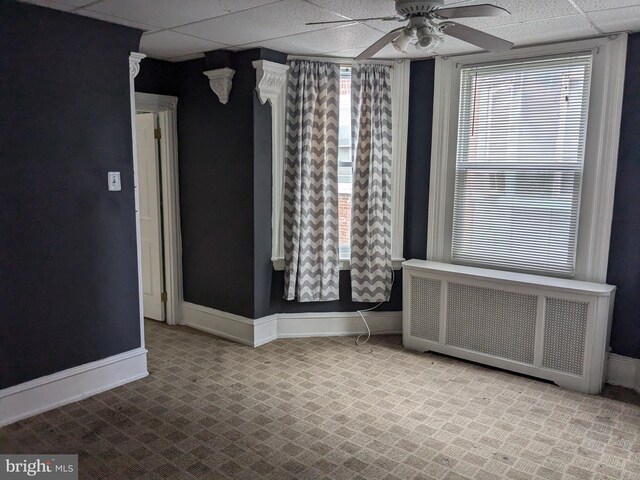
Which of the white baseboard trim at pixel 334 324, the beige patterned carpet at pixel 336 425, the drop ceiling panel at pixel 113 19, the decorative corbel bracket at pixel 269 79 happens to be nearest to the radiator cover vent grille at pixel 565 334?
the beige patterned carpet at pixel 336 425

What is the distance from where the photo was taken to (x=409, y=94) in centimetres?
420

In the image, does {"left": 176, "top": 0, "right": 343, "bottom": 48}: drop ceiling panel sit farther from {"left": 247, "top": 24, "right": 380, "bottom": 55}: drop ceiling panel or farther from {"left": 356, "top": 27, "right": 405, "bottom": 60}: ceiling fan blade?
{"left": 356, "top": 27, "right": 405, "bottom": 60}: ceiling fan blade

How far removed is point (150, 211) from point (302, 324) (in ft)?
5.69

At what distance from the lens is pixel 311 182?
13.6ft

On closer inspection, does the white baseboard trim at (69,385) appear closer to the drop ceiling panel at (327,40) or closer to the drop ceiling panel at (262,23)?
the drop ceiling panel at (262,23)

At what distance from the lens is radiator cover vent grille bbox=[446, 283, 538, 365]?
3.54 metres

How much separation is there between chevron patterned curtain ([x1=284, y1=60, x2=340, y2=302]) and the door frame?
1.06 meters

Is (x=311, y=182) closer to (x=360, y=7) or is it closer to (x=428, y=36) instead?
(x=360, y=7)

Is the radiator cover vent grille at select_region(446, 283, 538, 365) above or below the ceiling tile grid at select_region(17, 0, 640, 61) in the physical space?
below

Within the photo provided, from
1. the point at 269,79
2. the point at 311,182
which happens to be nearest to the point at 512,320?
the point at 311,182

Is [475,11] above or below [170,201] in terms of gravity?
above

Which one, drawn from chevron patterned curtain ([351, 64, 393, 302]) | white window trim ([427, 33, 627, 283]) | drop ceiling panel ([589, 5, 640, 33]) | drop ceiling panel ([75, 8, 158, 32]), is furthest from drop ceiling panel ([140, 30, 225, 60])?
drop ceiling panel ([589, 5, 640, 33])

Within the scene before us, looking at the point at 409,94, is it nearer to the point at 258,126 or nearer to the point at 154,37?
the point at 258,126

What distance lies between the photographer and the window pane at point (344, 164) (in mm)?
4188
